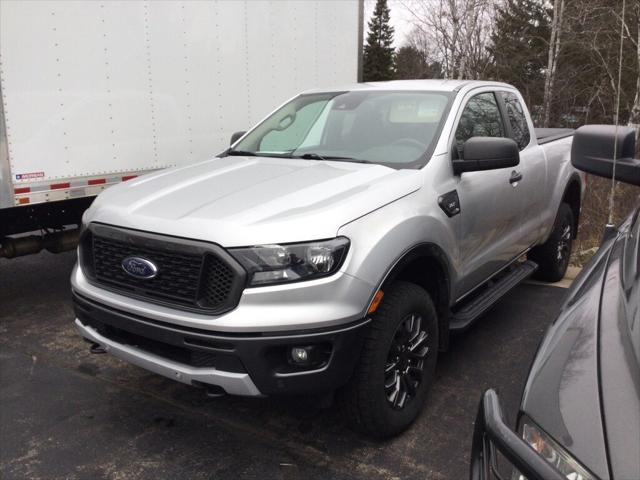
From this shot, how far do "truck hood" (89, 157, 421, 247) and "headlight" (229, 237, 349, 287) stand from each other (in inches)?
1.5

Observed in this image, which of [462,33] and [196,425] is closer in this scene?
[196,425]

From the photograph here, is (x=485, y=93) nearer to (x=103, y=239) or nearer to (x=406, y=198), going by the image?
(x=406, y=198)

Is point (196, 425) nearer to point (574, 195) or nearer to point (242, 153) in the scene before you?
point (242, 153)

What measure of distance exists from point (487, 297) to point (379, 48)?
49.4 m

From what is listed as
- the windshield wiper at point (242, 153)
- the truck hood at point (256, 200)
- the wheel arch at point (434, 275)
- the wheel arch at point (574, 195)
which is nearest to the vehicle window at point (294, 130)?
the windshield wiper at point (242, 153)

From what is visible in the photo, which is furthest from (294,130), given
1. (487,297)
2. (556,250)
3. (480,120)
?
(556,250)

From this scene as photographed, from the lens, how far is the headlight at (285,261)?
7.98 ft

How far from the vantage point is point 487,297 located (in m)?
3.91

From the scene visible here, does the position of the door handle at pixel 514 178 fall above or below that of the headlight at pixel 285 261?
above

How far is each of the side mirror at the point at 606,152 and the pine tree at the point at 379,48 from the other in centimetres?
4632

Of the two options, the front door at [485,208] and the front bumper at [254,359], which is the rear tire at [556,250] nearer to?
the front door at [485,208]

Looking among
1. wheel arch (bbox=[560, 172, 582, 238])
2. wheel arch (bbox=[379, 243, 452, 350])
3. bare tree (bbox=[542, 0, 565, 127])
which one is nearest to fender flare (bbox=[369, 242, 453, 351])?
wheel arch (bbox=[379, 243, 452, 350])

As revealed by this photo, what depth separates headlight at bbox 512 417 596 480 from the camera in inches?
44.8

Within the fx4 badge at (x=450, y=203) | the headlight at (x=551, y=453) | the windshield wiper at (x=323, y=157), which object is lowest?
the headlight at (x=551, y=453)
